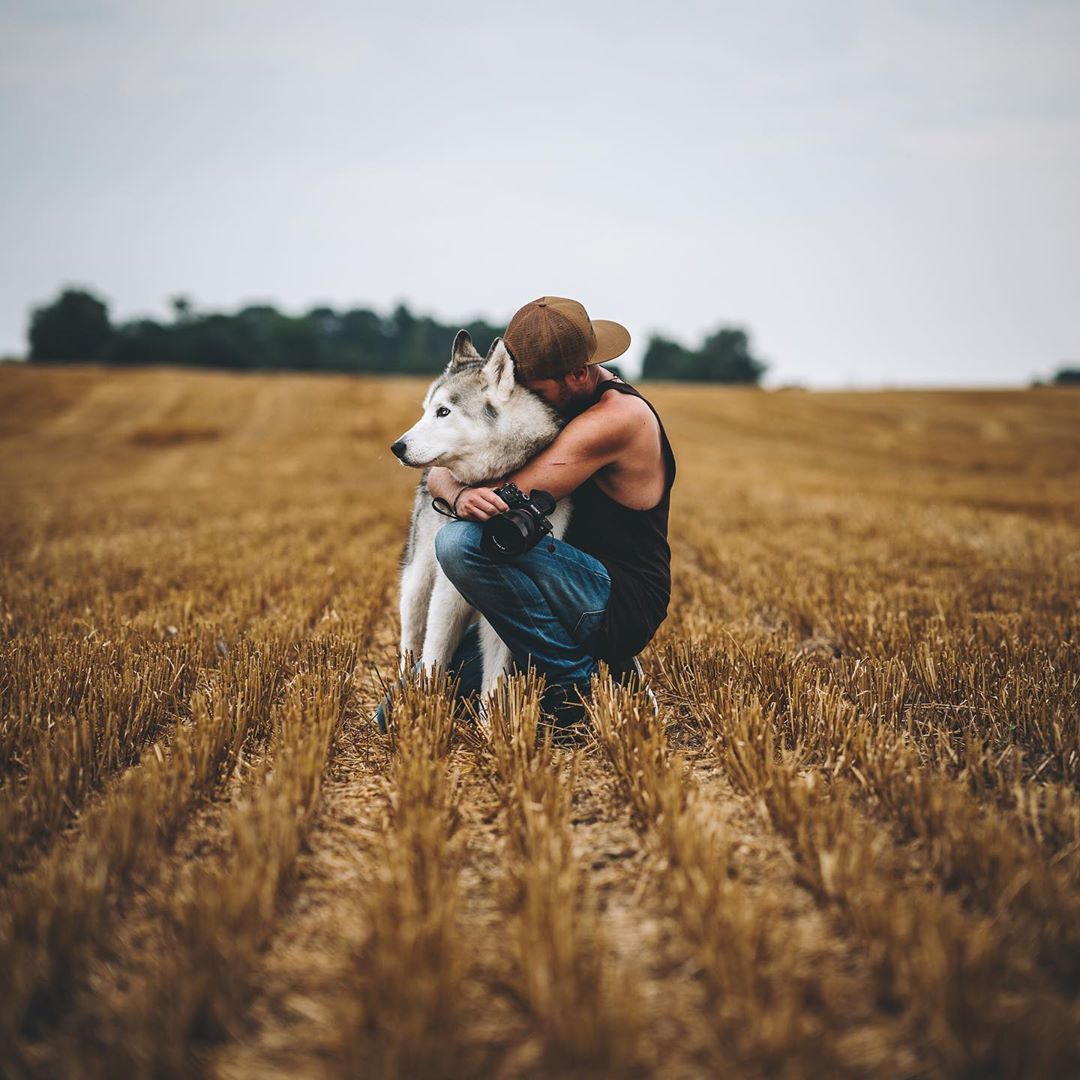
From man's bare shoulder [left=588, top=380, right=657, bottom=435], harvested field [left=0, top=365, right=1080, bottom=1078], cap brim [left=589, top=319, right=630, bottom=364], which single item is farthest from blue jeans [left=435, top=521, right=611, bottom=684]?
cap brim [left=589, top=319, right=630, bottom=364]

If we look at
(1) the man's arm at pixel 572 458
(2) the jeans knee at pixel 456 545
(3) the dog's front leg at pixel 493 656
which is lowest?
(3) the dog's front leg at pixel 493 656

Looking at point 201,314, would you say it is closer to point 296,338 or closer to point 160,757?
point 296,338

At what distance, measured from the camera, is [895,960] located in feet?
5.13

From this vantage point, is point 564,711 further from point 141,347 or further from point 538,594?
point 141,347

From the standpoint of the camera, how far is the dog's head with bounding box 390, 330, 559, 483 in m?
3.13

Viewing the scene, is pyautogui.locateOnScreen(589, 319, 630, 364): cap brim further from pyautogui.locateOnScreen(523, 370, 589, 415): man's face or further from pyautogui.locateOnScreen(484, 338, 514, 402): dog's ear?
pyautogui.locateOnScreen(484, 338, 514, 402): dog's ear

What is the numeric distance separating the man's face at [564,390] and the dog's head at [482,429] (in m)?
0.04

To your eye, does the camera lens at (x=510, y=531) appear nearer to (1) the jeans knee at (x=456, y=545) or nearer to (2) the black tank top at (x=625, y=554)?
(1) the jeans knee at (x=456, y=545)

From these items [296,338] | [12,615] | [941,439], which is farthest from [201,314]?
[12,615]

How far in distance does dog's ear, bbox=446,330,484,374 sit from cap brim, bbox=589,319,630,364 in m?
0.65

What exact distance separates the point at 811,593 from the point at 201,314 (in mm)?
83083

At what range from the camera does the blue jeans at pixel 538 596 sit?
9.51 ft

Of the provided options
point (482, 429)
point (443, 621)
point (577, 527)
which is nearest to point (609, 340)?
point (482, 429)

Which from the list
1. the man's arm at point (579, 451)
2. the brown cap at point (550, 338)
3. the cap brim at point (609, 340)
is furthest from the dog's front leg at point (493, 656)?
the cap brim at point (609, 340)
